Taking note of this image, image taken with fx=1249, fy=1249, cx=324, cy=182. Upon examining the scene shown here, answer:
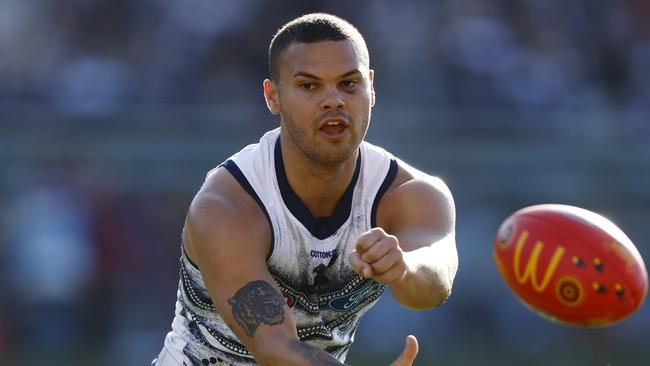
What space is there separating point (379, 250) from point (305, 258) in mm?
1386

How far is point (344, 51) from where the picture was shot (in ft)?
19.3

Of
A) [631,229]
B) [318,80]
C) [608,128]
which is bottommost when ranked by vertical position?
[631,229]

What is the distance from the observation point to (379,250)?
15.6 ft

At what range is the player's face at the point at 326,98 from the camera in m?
5.79

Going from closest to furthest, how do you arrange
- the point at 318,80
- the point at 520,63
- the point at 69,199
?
the point at 318,80, the point at 69,199, the point at 520,63

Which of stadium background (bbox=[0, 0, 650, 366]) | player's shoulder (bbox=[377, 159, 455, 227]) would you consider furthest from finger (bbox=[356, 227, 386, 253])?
stadium background (bbox=[0, 0, 650, 366])

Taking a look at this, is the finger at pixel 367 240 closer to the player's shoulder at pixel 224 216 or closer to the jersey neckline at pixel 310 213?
the player's shoulder at pixel 224 216

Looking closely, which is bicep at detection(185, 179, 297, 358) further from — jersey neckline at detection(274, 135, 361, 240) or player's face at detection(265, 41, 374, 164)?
player's face at detection(265, 41, 374, 164)

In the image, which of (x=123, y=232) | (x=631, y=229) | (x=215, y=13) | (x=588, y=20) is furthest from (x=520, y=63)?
(x=123, y=232)

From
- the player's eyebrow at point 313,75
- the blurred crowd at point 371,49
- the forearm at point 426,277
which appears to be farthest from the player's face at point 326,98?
the blurred crowd at point 371,49

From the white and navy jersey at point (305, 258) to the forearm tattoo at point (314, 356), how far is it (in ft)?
2.89

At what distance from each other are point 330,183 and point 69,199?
28.2ft

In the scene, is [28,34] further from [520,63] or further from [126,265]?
[520,63]

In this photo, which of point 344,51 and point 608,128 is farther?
point 608,128
